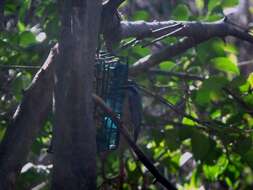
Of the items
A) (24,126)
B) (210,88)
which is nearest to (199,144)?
(210,88)

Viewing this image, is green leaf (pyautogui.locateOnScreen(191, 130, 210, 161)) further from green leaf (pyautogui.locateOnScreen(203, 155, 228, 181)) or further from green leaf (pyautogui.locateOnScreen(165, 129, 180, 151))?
green leaf (pyautogui.locateOnScreen(203, 155, 228, 181))

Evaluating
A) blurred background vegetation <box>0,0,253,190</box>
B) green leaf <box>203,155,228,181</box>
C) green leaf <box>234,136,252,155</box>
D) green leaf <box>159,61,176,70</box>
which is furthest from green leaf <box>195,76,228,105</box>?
green leaf <box>203,155,228,181</box>

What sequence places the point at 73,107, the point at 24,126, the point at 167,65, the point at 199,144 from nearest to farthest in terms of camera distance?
1. the point at 73,107
2. the point at 24,126
3. the point at 199,144
4. the point at 167,65

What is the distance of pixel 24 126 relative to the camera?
1717mm

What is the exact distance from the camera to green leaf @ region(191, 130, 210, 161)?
247cm

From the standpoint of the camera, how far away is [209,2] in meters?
2.55

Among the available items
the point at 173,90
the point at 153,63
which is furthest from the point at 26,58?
the point at 173,90

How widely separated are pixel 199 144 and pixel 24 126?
3.15 feet

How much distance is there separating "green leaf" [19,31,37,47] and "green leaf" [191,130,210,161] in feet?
2.45

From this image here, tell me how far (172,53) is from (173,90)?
12.9 inches

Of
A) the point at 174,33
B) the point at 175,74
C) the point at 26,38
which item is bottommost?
the point at 175,74

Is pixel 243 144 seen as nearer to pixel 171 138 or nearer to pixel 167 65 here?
pixel 171 138

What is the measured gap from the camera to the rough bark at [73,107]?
1536 millimetres

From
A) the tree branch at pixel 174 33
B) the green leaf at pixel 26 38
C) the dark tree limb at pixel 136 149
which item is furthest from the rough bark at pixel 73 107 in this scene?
the green leaf at pixel 26 38
